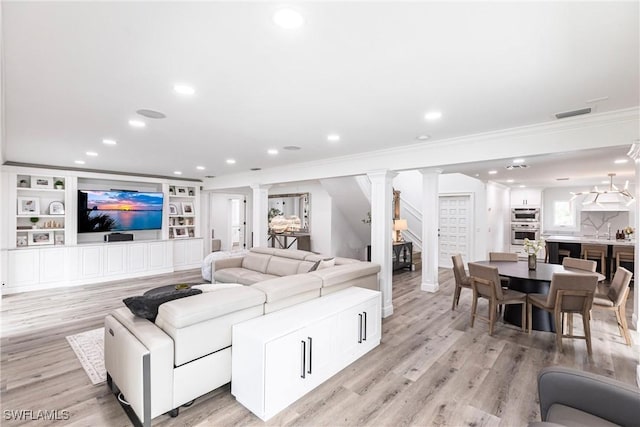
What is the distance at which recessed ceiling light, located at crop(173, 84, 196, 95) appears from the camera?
91.0 inches

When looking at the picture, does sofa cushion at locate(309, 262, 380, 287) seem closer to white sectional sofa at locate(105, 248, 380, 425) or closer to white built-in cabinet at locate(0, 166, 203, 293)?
white sectional sofa at locate(105, 248, 380, 425)

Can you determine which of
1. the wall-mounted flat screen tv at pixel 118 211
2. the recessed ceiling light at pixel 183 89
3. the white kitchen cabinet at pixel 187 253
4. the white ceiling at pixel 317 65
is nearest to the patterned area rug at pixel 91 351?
the white ceiling at pixel 317 65

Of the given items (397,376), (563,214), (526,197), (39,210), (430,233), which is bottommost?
(397,376)

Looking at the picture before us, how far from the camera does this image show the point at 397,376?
2.84m

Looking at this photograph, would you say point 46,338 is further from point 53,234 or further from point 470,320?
point 470,320

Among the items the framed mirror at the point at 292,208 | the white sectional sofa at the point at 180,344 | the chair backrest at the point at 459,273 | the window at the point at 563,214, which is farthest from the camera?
the window at the point at 563,214

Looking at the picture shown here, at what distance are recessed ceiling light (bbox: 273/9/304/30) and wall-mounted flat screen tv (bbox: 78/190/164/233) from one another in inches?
→ 278

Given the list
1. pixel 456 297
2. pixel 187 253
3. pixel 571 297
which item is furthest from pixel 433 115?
pixel 187 253

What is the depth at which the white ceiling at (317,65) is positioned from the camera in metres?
1.48

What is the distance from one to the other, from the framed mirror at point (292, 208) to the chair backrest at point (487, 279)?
5.32 metres

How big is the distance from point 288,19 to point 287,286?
2259mm

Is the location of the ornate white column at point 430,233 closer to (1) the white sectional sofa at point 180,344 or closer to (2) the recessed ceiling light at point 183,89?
(1) the white sectional sofa at point 180,344

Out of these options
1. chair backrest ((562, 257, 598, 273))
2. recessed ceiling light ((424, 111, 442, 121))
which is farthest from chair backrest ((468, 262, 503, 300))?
recessed ceiling light ((424, 111, 442, 121))

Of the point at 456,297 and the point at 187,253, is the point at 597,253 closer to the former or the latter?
the point at 456,297
